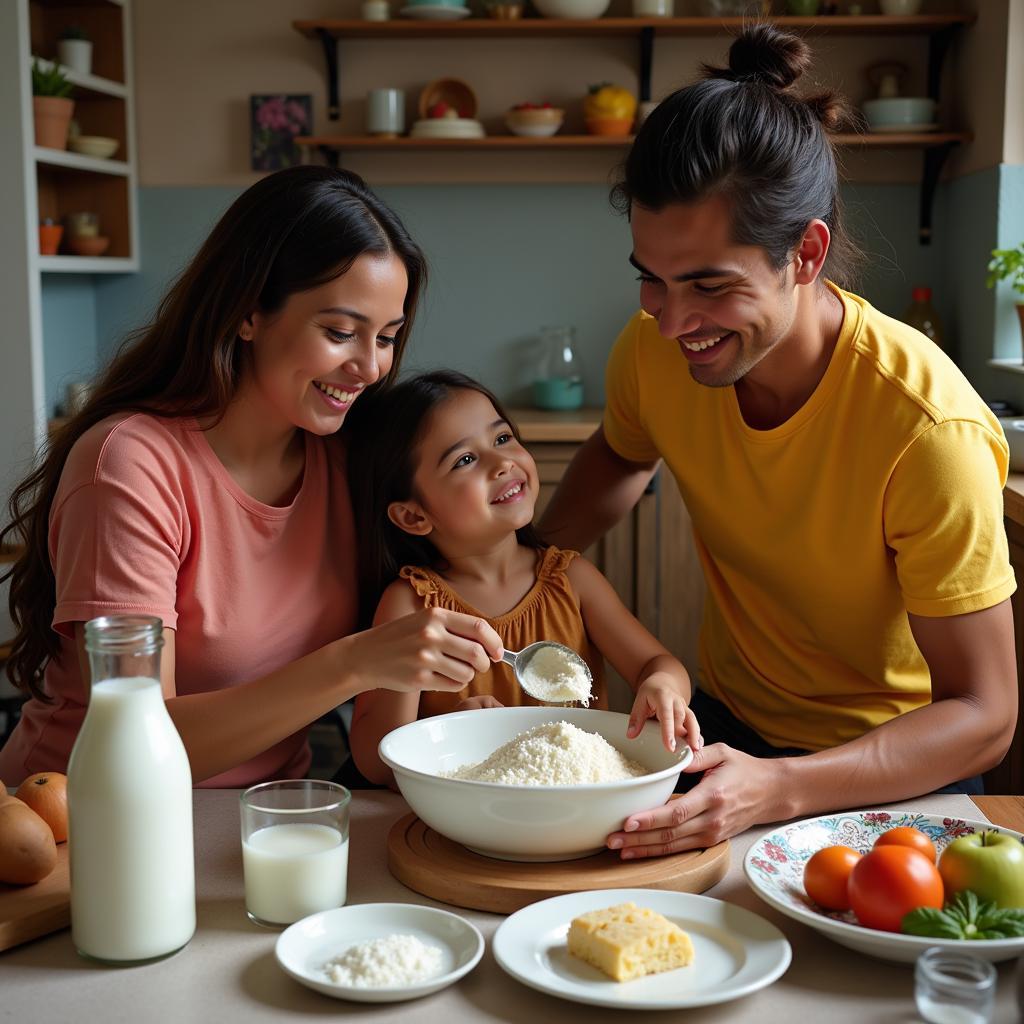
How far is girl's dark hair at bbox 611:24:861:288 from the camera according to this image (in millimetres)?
1506

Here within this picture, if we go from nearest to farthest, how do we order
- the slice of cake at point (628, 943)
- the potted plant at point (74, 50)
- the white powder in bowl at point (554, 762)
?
the slice of cake at point (628, 943) < the white powder in bowl at point (554, 762) < the potted plant at point (74, 50)

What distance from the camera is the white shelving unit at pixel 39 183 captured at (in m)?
3.42

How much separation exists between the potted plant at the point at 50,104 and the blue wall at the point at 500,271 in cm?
57

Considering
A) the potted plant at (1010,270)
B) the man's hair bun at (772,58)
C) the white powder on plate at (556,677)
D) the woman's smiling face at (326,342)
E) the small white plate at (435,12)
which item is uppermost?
the small white plate at (435,12)

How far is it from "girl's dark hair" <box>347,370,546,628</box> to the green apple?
90cm

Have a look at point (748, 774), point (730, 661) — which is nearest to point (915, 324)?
point (730, 661)

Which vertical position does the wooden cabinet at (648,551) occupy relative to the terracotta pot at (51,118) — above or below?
below

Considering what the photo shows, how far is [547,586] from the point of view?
1.75 m

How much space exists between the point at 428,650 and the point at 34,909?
16.3 inches

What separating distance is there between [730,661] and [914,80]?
109 inches

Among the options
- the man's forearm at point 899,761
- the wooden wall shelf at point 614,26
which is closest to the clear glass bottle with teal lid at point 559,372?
the wooden wall shelf at point 614,26

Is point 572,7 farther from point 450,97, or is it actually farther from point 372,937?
point 372,937

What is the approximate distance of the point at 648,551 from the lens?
3.67 meters

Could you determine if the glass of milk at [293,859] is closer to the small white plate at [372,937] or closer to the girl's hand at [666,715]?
the small white plate at [372,937]
